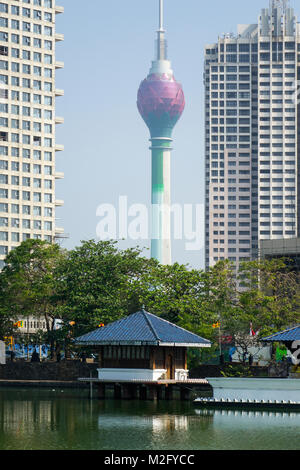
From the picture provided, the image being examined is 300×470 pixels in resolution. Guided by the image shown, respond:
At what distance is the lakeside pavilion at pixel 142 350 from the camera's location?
6438 centimetres

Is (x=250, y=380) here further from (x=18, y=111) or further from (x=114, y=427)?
(x=18, y=111)

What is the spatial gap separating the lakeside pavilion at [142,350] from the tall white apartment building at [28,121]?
275 ft

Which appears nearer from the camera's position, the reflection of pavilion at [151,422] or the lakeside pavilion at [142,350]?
the reflection of pavilion at [151,422]

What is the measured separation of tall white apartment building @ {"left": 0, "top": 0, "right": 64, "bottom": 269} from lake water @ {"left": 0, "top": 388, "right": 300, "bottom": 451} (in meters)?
89.7

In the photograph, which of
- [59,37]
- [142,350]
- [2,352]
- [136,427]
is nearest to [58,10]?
[59,37]

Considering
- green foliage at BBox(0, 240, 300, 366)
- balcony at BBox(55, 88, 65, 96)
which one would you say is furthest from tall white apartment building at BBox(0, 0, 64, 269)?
green foliage at BBox(0, 240, 300, 366)

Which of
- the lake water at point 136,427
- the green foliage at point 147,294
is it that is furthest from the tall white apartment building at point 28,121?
the lake water at point 136,427

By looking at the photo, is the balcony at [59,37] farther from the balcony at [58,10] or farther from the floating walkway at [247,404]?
the floating walkway at [247,404]

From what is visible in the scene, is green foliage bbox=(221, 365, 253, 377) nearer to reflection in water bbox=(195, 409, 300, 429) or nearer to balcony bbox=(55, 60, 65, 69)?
reflection in water bbox=(195, 409, 300, 429)

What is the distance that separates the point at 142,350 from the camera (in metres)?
65.4

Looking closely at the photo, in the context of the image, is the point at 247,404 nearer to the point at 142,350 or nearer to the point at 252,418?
the point at 252,418

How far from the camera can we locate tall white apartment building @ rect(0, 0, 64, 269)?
150875 mm
